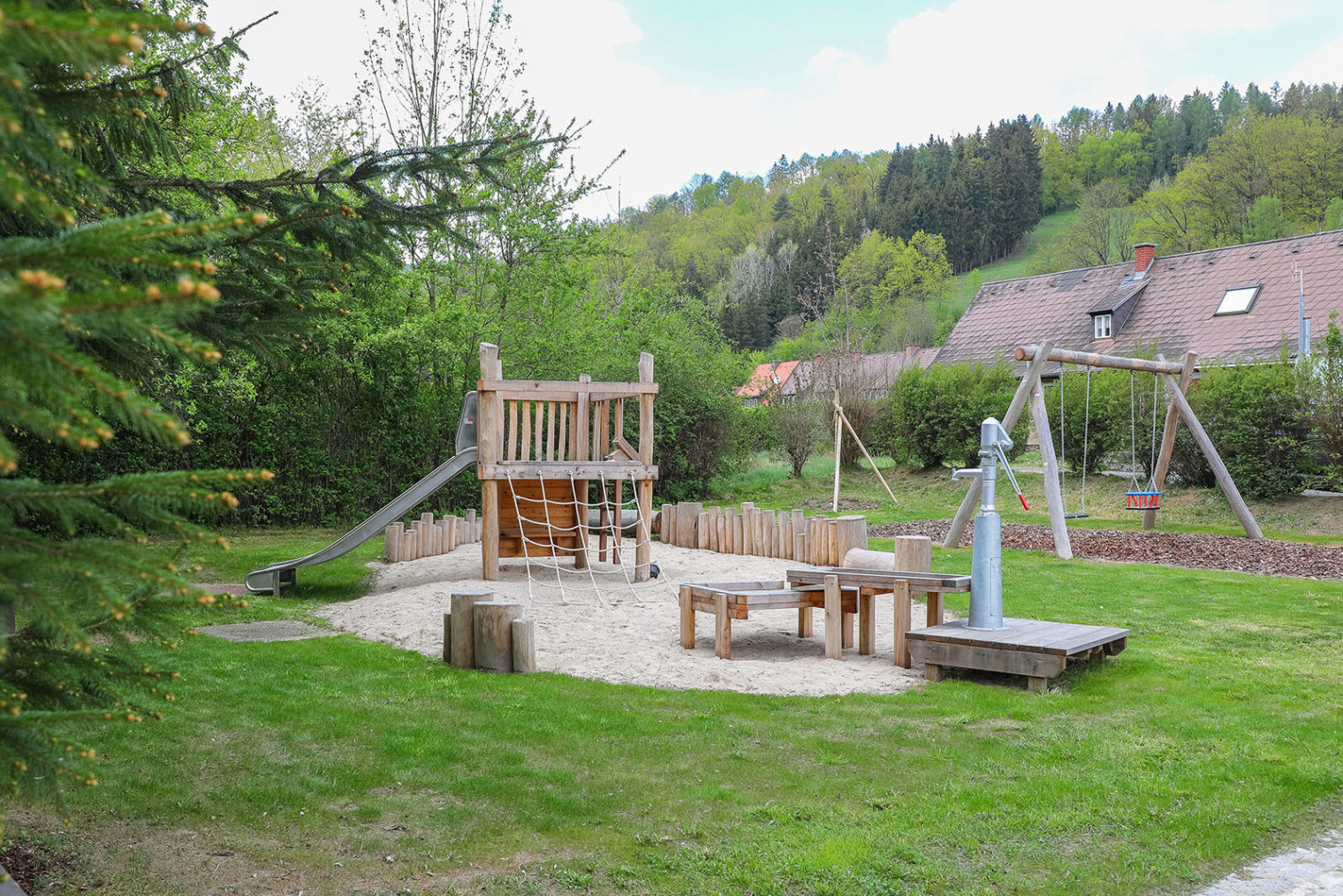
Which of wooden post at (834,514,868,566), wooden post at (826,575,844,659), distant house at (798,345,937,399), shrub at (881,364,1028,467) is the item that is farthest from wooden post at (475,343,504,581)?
distant house at (798,345,937,399)

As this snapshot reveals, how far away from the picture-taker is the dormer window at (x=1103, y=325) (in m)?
26.0

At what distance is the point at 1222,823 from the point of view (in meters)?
3.91

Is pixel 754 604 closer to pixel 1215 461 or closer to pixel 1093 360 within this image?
pixel 1093 360

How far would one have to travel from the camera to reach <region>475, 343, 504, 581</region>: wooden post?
9.74 meters

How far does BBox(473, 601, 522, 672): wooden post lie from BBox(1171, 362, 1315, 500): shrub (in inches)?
535

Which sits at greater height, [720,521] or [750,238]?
[750,238]

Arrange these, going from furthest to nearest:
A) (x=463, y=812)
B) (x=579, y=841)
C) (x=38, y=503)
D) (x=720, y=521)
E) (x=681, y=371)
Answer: (x=681, y=371)
(x=720, y=521)
(x=463, y=812)
(x=579, y=841)
(x=38, y=503)

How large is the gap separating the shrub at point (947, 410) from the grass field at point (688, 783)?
1441 cm

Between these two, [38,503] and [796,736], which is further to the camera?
[796,736]

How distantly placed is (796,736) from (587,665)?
6.76ft

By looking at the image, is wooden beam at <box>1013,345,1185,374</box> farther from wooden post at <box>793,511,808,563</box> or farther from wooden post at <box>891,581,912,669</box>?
wooden post at <box>891,581,912,669</box>

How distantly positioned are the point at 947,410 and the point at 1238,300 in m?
9.09

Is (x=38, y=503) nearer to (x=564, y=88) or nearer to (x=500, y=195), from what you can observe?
(x=500, y=195)

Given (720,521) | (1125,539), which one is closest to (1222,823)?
(720,521)
